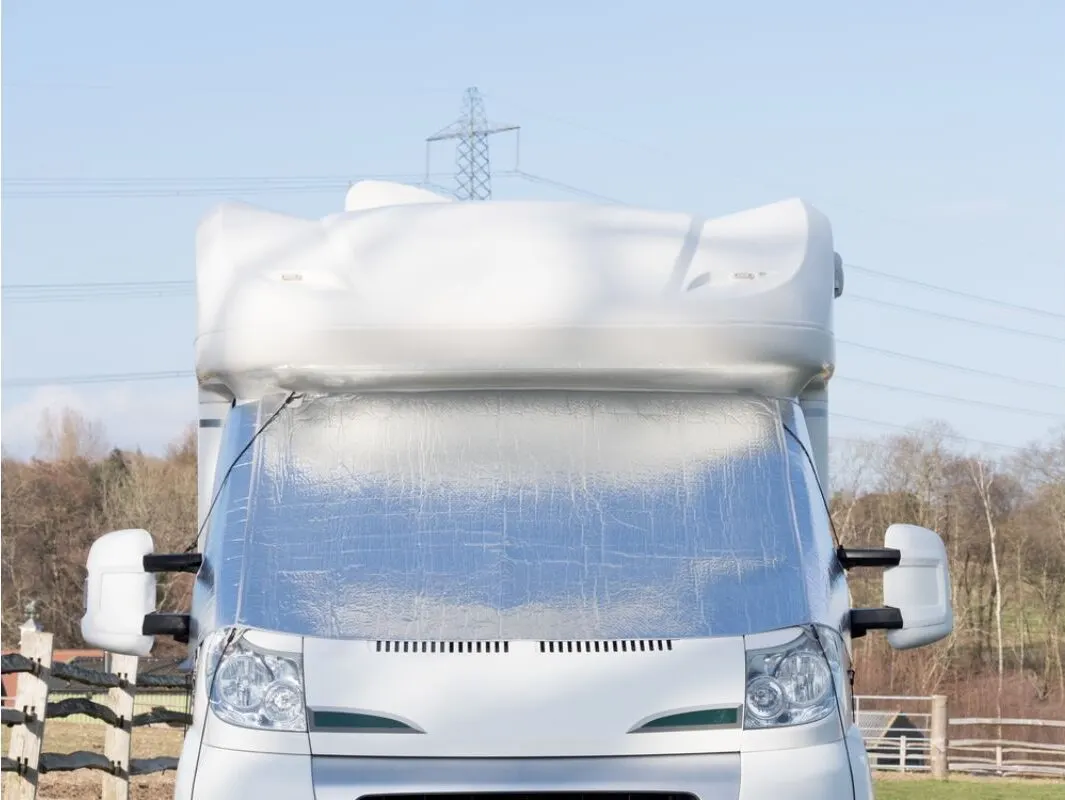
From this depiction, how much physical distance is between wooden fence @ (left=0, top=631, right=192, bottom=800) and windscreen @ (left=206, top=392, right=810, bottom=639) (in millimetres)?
4469

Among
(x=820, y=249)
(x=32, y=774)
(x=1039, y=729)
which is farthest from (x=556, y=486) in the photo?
(x=1039, y=729)

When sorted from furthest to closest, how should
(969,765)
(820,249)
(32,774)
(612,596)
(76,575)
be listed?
(76,575) < (969,765) < (32,774) < (820,249) < (612,596)

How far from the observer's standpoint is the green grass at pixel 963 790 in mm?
19834

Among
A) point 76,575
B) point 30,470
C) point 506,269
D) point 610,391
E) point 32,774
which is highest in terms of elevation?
point 30,470

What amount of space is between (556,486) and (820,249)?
4.78ft

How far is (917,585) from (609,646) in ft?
4.21

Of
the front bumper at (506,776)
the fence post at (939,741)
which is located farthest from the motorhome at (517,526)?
the fence post at (939,741)

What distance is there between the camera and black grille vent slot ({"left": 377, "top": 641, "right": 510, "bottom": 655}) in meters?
5.36

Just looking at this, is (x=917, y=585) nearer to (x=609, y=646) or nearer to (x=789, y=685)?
(x=789, y=685)

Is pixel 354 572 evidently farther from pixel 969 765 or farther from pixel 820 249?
pixel 969 765

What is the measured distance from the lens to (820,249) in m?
6.67

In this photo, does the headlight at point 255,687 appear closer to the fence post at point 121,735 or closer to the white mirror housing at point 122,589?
the white mirror housing at point 122,589

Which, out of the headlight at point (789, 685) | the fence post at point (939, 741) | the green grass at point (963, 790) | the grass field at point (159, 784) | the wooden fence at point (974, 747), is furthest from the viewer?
the wooden fence at point (974, 747)

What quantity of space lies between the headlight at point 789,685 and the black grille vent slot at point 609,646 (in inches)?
10.8
